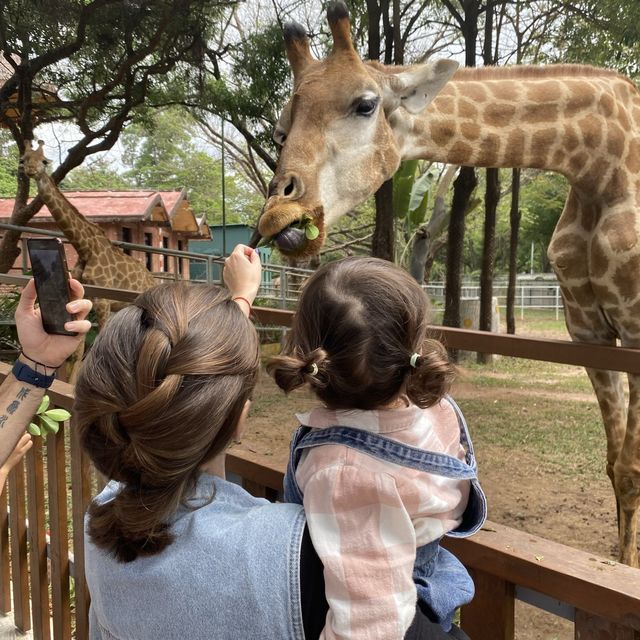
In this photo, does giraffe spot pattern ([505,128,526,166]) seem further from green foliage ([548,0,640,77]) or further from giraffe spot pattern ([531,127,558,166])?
green foliage ([548,0,640,77])

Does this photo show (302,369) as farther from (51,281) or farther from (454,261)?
(454,261)

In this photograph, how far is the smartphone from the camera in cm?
109

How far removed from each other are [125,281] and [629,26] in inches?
261

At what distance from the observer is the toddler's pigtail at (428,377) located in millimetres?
916

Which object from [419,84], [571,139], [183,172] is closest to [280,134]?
[419,84]

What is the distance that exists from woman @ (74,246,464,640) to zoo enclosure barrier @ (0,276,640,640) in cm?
23

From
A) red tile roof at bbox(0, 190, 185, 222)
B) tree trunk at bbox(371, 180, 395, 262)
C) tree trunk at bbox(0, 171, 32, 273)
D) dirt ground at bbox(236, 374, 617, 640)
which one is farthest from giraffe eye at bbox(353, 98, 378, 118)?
red tile roof at bbox(0, 190, 185, 222)

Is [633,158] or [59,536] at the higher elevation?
[633,158]

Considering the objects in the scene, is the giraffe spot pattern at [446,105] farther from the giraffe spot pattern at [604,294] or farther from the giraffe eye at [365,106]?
the giraffe spot pattern at [604,294]

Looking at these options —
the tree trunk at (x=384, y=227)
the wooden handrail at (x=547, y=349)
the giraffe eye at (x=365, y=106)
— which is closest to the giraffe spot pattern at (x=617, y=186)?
the giraffe eye at (x=365, y=106)

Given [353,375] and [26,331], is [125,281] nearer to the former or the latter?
[26,331]

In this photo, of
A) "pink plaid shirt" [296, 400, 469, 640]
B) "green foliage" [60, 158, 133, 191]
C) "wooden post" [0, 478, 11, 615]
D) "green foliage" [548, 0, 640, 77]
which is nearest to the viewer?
"pink plaid shirt" [296, 400, 469, 640]

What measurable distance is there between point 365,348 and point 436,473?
0.69ft

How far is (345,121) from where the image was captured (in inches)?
106
